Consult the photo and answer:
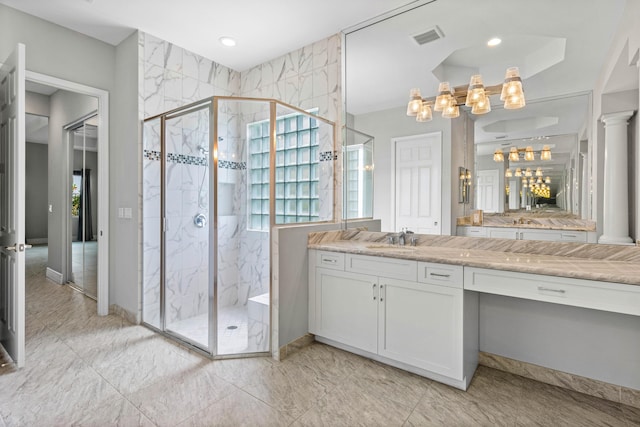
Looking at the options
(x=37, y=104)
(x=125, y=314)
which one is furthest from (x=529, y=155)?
(x=37, y=104)

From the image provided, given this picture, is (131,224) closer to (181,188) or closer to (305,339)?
(181,188)

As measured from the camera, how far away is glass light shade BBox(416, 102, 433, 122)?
7.88 ft

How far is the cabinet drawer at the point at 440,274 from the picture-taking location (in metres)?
1.89

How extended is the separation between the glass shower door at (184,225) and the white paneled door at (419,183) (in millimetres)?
1662

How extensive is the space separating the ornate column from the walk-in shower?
1.94 meters

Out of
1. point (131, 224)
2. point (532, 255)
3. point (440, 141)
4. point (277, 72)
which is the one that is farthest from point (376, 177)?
point (131, 224)

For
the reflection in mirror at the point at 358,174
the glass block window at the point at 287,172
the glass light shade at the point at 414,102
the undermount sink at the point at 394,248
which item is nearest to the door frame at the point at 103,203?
the glass block window at the point at 287,172

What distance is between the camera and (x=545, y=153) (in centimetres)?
211

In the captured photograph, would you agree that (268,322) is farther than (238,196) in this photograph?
No

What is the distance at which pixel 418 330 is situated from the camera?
2033 millimetres

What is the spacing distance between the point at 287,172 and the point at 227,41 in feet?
5.00

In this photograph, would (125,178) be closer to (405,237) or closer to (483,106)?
(405,237)

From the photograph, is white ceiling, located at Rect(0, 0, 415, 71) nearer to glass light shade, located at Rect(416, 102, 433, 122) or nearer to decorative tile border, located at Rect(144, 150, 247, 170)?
glass light shade, located at Rect(416, 102, 433, 122)

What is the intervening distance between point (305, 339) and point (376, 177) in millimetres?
1454
